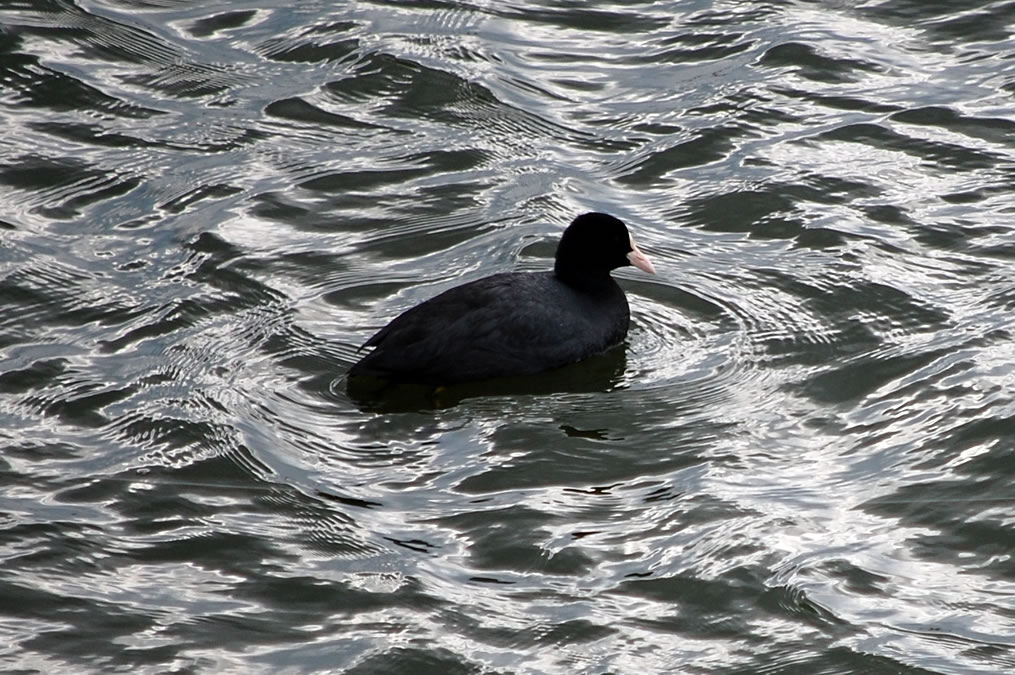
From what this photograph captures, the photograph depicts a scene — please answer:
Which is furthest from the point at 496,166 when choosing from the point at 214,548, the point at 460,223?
the point at 214,548

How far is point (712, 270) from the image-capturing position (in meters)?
7.91

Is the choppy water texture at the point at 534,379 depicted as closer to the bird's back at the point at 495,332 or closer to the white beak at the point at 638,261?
the bird's back at the point at 495,332

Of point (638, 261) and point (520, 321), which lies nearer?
point (520, 321)

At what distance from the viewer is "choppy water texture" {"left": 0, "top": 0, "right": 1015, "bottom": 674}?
17.2ft

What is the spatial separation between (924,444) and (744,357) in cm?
104

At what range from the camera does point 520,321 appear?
6988 millimetres

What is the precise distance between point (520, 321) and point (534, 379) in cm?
27

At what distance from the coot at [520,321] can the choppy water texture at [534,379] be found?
15 cm

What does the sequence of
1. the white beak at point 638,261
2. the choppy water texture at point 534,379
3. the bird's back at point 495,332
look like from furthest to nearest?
the white beak at point 638,261 < the bird's back at point 495,332 < the choppy water texture at point 534,379

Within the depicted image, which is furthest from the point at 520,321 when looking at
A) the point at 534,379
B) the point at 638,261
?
the point at 638,261

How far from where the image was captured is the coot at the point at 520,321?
22.2 feet

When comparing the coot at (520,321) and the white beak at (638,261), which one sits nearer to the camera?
the coot at (520,321)

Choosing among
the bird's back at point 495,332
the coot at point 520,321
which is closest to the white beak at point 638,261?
the coot at point 520,321

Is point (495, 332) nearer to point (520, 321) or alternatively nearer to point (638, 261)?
point (520, 321)
